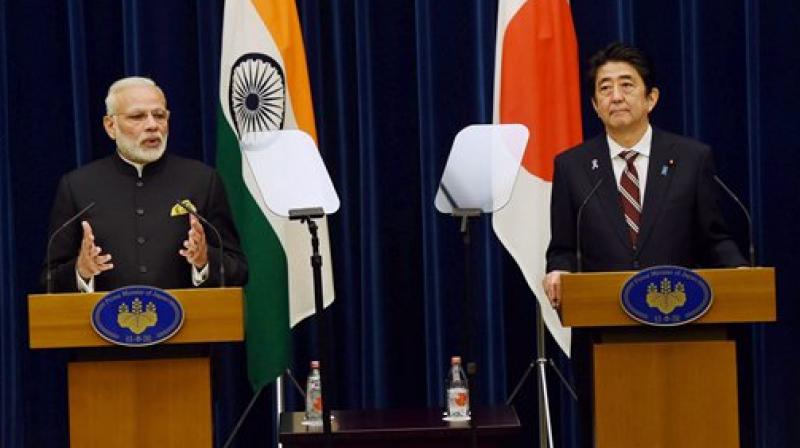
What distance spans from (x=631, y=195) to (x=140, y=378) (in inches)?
73.5

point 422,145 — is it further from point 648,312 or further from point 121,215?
point 648,312

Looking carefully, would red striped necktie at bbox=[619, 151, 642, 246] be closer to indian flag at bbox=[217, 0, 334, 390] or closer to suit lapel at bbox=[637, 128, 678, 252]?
Answer: suit lapel at bbox=[637, 128, 678, 252]

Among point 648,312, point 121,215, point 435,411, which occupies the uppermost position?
point 121,215

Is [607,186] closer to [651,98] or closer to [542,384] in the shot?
[651,98]

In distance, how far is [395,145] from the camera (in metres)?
6.36

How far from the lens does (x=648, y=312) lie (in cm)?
415

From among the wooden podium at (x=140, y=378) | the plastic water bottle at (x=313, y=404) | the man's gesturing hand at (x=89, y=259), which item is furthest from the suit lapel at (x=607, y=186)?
the man's gesturing hand at (x=89, y=259)

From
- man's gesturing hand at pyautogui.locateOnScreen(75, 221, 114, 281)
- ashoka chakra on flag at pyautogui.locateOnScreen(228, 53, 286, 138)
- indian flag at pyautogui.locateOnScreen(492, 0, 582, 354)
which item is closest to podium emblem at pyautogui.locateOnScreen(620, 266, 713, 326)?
indian flag at pyautogui.locateOnScreen(492, 0, 582, 354)

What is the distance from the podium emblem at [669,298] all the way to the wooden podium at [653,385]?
6cm

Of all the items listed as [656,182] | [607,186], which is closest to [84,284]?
[607,186]

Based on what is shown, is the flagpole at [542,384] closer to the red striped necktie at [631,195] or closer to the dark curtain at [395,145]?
the dark curtain at [395,145]

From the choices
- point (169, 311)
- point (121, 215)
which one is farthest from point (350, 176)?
point (169, 311)

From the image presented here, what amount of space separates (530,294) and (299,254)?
1.22 metres

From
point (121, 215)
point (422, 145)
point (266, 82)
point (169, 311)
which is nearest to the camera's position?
point (169, 311)
